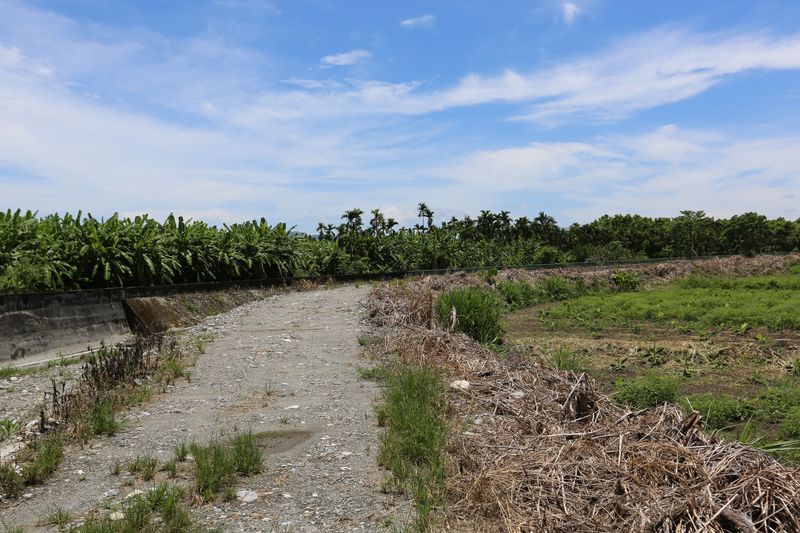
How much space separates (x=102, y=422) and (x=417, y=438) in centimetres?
297

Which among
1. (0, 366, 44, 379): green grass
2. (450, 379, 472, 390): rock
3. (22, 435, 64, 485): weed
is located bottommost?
(450, 379, 472, 390): rock

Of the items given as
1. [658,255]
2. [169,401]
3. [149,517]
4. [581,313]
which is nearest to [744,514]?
[149,517]

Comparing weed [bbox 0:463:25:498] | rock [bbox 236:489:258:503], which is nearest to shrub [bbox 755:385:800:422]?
rock [bbox 236:489:258:503]

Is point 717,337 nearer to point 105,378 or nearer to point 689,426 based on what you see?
point 689,426

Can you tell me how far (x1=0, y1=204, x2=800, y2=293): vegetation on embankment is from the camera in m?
12.6

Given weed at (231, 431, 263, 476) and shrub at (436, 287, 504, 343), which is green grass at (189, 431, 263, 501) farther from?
shrub at (436, 287, 504, 343)

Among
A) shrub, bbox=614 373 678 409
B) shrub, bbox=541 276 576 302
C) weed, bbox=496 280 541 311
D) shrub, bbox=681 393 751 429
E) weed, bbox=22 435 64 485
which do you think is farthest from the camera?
shrub, bbox=541 276 576 302

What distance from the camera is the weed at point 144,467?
4812 millimetres

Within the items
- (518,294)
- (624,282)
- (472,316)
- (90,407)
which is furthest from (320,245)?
(90,407)

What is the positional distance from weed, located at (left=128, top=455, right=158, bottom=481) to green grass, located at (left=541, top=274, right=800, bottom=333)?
1074cm

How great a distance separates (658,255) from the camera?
41281 millimetres

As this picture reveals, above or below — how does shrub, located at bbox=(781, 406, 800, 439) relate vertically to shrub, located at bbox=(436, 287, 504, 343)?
below

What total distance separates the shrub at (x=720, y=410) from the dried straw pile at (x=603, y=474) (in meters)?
1.23

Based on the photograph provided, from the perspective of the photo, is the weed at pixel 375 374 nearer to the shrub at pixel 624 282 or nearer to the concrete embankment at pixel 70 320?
the concrete embankment at pixel 70 320
